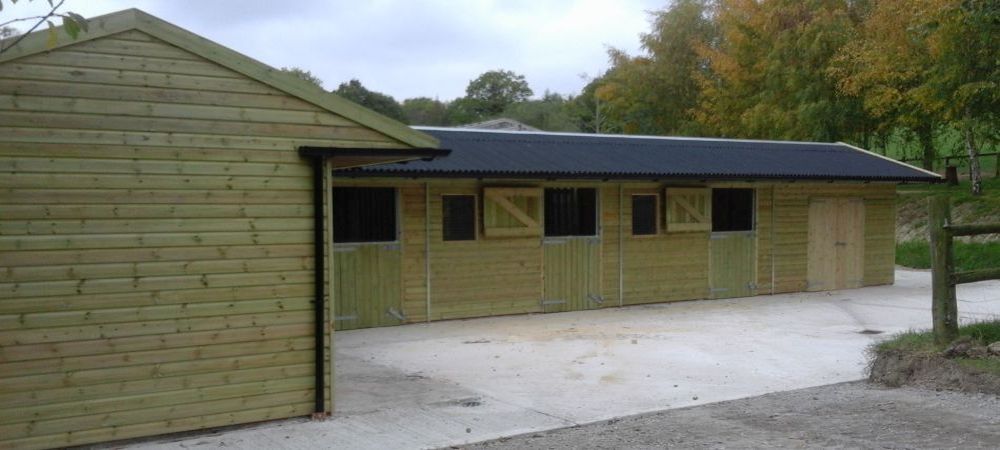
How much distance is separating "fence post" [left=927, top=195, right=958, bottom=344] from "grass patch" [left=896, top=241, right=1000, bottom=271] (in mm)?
12783

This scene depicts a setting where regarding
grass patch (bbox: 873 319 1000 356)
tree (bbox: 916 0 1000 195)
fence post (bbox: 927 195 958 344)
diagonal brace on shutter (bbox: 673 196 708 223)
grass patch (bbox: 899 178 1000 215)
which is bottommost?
grass patch (bbox: 873 319 1000 356)

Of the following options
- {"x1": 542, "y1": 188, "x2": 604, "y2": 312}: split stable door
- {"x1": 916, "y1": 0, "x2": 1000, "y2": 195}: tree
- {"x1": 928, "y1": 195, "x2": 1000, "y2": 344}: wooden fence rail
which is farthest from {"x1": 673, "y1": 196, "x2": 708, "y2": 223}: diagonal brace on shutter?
{"x1": 928, "y1": 195, "x2": 1000, "y2": 344}: wooden fence rail

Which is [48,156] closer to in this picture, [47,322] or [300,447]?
[47,322]

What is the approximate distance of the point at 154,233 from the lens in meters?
6.25

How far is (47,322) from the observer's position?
19.4ft

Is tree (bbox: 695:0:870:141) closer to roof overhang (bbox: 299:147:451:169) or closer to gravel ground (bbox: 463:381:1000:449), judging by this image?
gravel ground (bbox: 463:381:1000:449)

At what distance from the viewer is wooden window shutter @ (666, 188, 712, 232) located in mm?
14555

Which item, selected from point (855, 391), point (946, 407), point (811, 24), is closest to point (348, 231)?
point (855, 391)

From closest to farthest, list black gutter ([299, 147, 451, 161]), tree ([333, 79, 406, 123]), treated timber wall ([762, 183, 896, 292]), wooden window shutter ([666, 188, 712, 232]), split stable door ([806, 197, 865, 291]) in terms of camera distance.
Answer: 1. black gutter ([299, 147, 451, 161])
2. wooden window shutter ([666, 188, 712, 232])
3. treated timber wall ([762, 183, 896, 292])
4. split stable door ([806, 197, 865, 291])
5. tree ([333, 79, 406, 123])

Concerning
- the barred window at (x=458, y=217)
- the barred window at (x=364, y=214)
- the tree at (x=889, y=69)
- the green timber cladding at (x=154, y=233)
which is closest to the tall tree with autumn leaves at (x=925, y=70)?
the tree at (x=889, y=69)

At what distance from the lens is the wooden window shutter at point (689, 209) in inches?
573

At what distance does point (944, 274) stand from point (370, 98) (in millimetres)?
55456

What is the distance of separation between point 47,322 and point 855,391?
243 inches

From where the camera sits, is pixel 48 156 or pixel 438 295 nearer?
pixel 48 156
